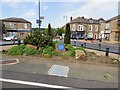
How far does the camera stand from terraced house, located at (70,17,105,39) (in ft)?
189

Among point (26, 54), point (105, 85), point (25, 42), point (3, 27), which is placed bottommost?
point (105, 85)

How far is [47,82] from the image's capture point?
610cm

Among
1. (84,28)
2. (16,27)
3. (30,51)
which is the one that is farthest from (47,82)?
(84,28)

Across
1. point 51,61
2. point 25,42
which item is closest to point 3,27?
point 25,42

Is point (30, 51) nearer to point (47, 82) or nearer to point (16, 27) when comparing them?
point (47, 82)

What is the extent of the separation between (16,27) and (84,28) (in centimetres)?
2511

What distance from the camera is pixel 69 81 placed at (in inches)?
248

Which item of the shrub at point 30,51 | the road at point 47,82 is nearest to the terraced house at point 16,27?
the shrub at point 30,51

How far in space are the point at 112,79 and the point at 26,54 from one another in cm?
631

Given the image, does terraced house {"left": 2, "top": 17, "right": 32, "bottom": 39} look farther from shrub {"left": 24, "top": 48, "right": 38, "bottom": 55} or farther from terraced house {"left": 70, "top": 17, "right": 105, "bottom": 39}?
shrub {"left": 24, "top": 48, "right": 38, "bottom": 55}

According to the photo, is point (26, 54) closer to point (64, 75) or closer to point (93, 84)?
point (64, 75)

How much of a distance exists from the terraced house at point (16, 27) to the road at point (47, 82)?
41.0 m

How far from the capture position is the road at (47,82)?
224 inches

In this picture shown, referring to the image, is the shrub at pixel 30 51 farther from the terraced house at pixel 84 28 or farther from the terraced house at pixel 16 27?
the terraced house at pixel 84 28
